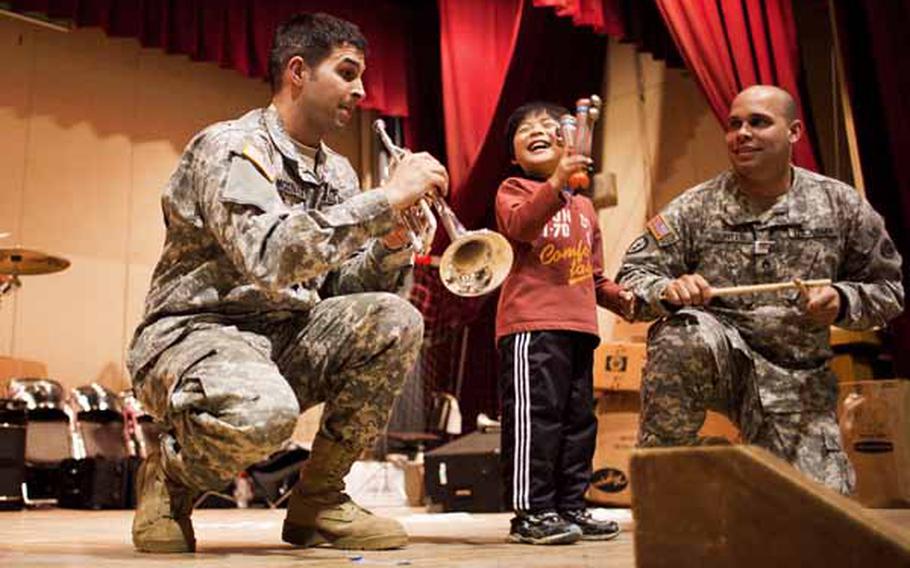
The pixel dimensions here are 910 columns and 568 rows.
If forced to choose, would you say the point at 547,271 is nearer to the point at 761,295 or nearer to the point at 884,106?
the point at 761,295

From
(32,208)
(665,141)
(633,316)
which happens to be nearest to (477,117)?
(665,141)

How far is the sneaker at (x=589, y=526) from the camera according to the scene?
2348 mm

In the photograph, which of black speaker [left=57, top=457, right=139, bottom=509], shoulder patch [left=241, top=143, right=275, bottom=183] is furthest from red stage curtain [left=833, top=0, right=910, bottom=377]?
black speaker [left=57, top=457, right=139, bottom=509]

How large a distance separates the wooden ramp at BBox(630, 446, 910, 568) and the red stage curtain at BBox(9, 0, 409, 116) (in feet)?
18.8

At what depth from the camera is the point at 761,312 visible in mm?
2338

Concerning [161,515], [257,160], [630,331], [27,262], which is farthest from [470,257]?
[27,262]

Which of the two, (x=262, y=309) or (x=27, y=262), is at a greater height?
(x=27, y=262)

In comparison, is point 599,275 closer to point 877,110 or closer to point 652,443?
point 652,443

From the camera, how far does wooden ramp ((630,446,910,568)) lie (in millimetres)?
865

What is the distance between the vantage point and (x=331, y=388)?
2.12m

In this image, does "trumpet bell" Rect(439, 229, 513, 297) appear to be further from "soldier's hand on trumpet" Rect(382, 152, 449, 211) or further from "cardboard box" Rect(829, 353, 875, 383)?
"cardboard box" Rect(829, 353, 875, 383)

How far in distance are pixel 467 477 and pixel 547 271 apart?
7.31 ft

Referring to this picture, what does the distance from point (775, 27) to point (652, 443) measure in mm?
2588

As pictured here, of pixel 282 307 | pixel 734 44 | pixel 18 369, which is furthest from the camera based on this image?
pixel 18 369
